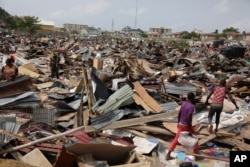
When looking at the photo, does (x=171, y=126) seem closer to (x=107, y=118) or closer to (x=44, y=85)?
(x=107, y=118)

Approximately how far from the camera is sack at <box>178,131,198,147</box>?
6.61 metres

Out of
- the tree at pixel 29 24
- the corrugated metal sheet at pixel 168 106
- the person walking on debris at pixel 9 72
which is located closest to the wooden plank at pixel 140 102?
the corrugated metal sheet at pixel 168 106

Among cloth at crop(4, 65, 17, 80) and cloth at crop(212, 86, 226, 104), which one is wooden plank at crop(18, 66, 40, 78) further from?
cloth at crop(212, 86, 226, 104)

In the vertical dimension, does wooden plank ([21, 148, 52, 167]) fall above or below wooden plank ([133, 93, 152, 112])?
below

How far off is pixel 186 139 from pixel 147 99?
7.91ft

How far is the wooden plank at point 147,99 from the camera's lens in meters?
8.59

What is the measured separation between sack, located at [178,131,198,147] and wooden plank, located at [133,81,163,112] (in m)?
1.84

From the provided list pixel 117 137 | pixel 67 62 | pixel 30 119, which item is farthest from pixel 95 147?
pixel 67 62

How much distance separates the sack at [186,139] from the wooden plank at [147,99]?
184 centimetres

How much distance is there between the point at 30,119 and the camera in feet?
24.8

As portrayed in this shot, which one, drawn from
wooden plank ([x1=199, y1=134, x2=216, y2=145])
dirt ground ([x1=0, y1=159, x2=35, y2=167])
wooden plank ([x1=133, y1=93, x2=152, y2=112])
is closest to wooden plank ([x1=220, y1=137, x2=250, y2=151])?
wooden plank ([x1=199, y1=134, x2=216, y2=145])

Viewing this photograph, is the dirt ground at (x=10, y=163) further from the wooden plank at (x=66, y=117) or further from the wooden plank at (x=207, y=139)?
the wooden plank at (x=207, y=139)

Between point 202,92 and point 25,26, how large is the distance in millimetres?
61315

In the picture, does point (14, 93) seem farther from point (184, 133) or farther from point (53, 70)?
point (53, 70)
